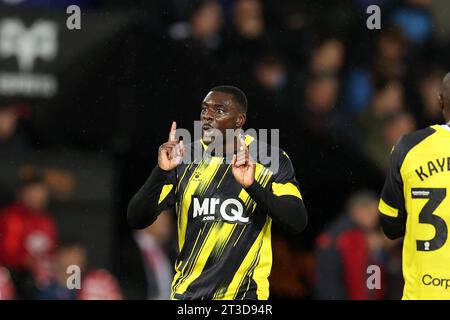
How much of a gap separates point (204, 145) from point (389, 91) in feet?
7.36

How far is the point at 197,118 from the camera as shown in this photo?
5.89 meters

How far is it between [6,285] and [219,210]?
219cm

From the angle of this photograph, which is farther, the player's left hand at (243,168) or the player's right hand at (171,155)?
the player's right hand at (171,155)

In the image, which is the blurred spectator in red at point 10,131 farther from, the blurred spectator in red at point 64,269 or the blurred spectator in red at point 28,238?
the blurred spectator in red at point 64,269

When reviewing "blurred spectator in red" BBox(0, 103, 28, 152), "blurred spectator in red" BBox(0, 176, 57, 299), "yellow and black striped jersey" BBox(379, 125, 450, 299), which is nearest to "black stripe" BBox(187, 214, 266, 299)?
"yellow and black striped jersey" BBox(379, 125, 450, 299)

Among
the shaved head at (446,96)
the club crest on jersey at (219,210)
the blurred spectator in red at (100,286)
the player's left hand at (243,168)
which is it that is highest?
the shaved head at (446,96)

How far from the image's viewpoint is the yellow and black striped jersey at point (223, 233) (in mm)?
4113

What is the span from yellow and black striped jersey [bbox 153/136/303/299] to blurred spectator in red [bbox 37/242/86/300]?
1785 mm

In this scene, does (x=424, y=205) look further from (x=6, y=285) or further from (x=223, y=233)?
(x=6, y=285)

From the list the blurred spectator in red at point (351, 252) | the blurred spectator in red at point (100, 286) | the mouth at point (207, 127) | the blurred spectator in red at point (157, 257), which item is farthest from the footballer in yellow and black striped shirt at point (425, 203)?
the blurred spectator in red at point (100, 286)

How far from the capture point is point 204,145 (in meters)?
4.32

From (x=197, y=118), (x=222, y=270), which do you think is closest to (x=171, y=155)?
(x=222, y=270)

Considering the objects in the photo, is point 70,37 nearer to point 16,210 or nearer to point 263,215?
point 16,210
